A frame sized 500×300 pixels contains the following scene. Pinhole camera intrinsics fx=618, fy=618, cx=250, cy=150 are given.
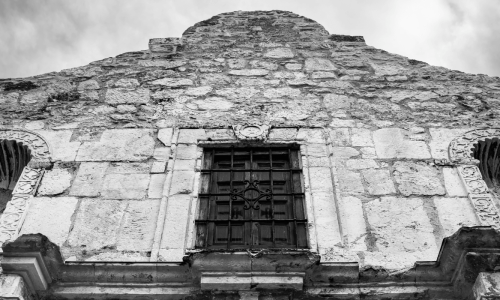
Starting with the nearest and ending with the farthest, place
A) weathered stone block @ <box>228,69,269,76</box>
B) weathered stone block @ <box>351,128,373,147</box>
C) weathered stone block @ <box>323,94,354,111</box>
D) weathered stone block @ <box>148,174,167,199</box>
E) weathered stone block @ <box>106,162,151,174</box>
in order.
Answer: weathered stone block @ <box>148,174,167,199</box>
weathered stone block @ <box>106,162,151,174</box>
weathered stone block @ <box>351,128,373,147</box>
weathered stone block @ <box>323,94,354,111</box>
weathered stone block @ <box>228,69,269,76</box>

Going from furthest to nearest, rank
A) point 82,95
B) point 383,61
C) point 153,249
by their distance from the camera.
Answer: point 383,61
point 82,95
point 153,249

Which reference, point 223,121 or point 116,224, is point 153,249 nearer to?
point 116,224

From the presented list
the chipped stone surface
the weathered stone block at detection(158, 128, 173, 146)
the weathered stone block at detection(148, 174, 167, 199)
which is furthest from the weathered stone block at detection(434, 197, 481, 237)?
the weathered stone block at detection(158, 128, 173, 146)

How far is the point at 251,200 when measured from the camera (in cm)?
498

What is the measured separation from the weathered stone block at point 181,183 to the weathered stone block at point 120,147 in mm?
411

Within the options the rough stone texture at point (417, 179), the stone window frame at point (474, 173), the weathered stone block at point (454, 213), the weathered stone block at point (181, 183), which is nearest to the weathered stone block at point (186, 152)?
the weathered stone block at point (181, 183)

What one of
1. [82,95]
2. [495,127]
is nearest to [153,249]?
[82,95]

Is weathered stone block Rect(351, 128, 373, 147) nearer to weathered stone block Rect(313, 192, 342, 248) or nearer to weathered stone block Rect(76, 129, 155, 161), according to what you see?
weathered stone block Rect(313, 192, 342, 248)

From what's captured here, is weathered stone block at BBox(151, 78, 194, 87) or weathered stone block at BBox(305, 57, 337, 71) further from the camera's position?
weathered stone block at BBox(305, 57, 337, 71)

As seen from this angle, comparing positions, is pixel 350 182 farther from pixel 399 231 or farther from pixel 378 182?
pixel 399 231

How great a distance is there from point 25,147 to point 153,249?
6.14ft

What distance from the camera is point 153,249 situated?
4.51 m

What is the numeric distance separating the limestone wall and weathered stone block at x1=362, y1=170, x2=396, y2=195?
1cm

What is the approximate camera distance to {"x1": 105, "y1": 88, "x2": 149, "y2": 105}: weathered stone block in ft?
20.4
